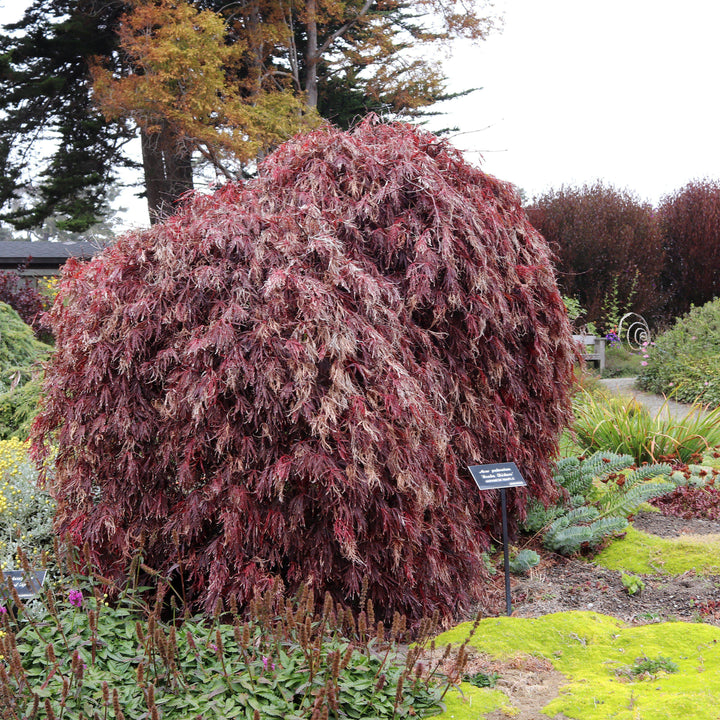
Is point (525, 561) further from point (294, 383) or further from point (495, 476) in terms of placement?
point (294, 383)

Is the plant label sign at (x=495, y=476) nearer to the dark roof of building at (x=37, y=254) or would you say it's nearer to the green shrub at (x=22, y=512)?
the green shrub at (x=22, y=512)

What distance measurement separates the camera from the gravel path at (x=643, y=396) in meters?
11.0

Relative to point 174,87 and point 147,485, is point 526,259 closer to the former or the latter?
point 147,485

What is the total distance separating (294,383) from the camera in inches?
130

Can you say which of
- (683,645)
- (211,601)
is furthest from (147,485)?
(683,645)

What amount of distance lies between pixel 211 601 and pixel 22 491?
1.93 meters

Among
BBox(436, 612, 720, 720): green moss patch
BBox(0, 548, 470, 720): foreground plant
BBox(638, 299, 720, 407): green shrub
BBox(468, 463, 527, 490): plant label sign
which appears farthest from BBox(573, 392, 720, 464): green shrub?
BBox(0, 548, 470, 720): foreground plant

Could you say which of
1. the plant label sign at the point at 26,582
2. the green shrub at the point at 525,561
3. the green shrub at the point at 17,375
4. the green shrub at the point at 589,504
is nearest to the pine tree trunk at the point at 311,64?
the green shrub at the point at 17,375

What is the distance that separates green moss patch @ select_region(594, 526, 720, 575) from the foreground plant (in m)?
2.32

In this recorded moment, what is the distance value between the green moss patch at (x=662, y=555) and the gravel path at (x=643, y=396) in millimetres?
5885

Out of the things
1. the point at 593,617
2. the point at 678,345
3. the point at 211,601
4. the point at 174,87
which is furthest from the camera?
the point at 174,87

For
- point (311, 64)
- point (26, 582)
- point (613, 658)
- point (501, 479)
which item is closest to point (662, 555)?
point (501, 479)

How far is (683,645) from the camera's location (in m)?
3.09

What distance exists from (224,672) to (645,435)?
543cm
